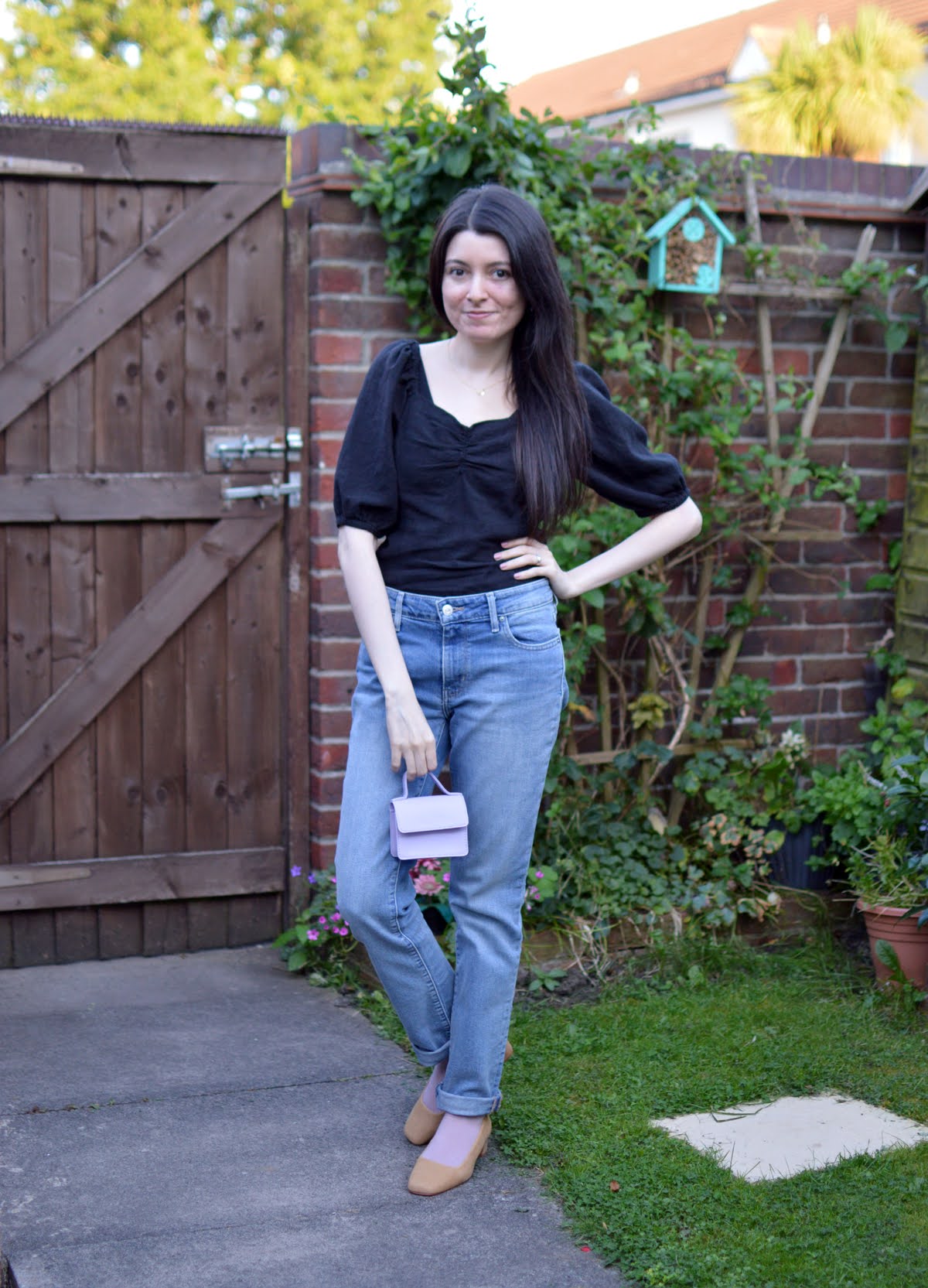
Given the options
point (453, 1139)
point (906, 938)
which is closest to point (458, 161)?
point (906, 938)

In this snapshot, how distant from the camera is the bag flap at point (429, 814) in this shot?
2.58m

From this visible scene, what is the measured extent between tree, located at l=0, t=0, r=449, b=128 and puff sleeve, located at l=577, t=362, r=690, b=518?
19851mm

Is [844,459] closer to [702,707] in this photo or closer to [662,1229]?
[702,707]

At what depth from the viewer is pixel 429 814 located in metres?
2.59

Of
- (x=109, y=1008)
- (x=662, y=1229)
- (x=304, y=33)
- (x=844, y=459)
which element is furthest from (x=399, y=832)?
(x=304, y=33)

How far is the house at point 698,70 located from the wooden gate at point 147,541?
47.5 feet

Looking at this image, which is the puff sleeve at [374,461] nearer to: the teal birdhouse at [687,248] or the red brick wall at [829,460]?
the red brick wall at [829,460]

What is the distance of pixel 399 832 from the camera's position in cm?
258

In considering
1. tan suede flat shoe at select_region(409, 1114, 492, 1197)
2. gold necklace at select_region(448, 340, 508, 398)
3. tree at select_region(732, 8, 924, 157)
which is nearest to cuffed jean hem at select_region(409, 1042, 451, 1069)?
tan suede flat shoe at select_region(409, 1114, 492, 1197)

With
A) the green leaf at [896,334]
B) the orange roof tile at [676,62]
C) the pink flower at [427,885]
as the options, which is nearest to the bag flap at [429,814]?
the pink flower at [427,885]

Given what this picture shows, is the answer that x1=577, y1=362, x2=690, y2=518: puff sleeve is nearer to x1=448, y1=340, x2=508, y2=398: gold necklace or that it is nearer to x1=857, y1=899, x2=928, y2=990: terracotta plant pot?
x1=448, y1=340, x2=508, y2=398: gold necklace

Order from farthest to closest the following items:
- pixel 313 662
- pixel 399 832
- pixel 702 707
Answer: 1. pixel 702 707
2. pixel 313 662
3. pixel 399 832

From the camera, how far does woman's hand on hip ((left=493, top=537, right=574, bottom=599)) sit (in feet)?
8.85

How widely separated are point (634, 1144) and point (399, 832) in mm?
882
